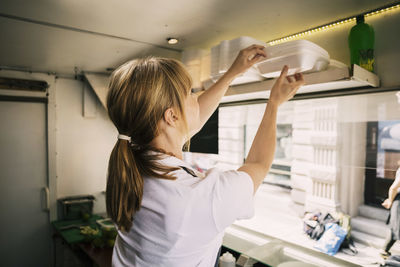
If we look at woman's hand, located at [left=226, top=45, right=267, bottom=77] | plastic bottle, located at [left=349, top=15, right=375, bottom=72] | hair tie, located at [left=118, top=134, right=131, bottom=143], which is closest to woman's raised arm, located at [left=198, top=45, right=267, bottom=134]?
woman's hand, located at [left=226, top=45, right=267, bottom=77]

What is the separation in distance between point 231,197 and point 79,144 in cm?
267

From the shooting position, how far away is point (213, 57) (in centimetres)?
156

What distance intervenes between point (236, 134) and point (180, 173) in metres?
1.44

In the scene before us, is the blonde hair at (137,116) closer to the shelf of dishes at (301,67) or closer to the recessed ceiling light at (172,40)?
the shelf of dishes at (301,67)

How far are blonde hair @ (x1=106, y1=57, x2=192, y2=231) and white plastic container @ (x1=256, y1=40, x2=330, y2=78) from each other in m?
0.57

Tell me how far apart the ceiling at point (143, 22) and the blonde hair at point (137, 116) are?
73 centimetres

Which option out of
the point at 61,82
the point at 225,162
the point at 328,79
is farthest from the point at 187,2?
the point at 61,82

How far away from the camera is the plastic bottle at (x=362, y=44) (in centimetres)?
127

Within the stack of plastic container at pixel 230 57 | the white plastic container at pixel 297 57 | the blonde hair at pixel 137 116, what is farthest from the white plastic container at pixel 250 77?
the blonde hair at pixel 137 116

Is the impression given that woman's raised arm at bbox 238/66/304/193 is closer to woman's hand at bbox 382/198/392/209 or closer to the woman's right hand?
the woman's right hand

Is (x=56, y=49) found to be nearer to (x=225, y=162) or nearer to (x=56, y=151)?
(x=56, y=151)

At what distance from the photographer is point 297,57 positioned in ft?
3.66

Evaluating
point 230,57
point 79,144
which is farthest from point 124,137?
point 79,144

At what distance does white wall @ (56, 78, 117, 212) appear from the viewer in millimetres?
2859
